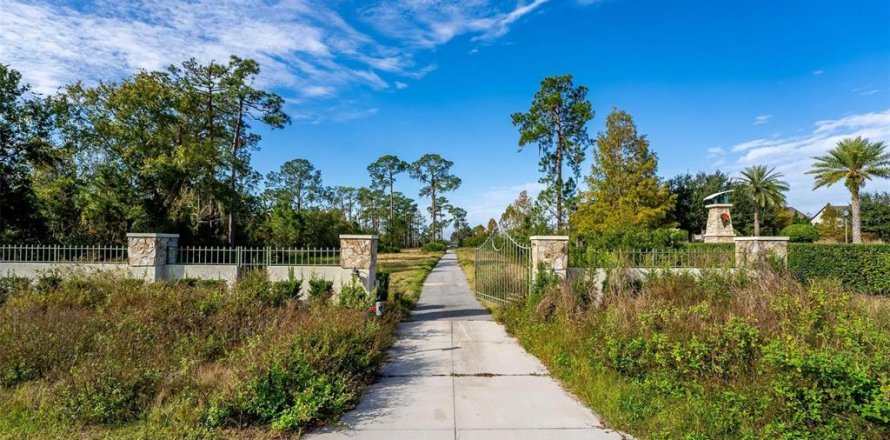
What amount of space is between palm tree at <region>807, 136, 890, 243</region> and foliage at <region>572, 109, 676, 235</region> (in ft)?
35.1

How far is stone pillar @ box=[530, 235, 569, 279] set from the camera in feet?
27.1

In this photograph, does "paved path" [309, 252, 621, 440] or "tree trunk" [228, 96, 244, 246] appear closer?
"paved path" [309, 252, 621, 440]

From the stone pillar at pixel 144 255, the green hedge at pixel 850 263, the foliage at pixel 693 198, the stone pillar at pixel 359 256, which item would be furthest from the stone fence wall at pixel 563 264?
the foliage at pixel 693 198

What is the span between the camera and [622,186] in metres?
23.2

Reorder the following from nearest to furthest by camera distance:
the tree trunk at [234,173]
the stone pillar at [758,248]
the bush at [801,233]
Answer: the stone pillar at [758,248], the tree trunk at [234,173], the bush at [801,233]

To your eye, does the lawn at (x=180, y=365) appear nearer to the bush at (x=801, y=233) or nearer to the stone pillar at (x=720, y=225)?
the stone pillar at (x=720, y=225)

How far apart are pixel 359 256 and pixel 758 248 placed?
934 centimetres

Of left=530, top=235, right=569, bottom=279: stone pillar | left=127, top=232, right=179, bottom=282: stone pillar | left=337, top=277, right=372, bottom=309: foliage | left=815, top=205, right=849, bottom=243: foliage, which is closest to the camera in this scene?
left=337, top=277, right=372, bottom=309: foliage

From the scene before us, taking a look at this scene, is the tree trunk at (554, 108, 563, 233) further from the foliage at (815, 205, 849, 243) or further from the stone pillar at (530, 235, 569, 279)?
the foliage at (815, 205, 849, 243)

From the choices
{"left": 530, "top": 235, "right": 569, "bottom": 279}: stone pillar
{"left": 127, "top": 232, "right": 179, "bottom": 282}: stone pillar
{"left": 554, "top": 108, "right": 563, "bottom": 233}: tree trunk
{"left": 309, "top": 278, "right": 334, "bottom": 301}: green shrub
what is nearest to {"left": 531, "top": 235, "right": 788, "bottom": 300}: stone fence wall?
{"left": 530, "top": 235, "right": 569, "bottom": 279}: stone pillar

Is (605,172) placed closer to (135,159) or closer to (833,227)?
(135,159)

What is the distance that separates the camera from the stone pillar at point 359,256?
828cm

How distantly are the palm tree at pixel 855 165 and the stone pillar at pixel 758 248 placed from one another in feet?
65.9

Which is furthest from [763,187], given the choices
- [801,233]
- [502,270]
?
[502,270]
